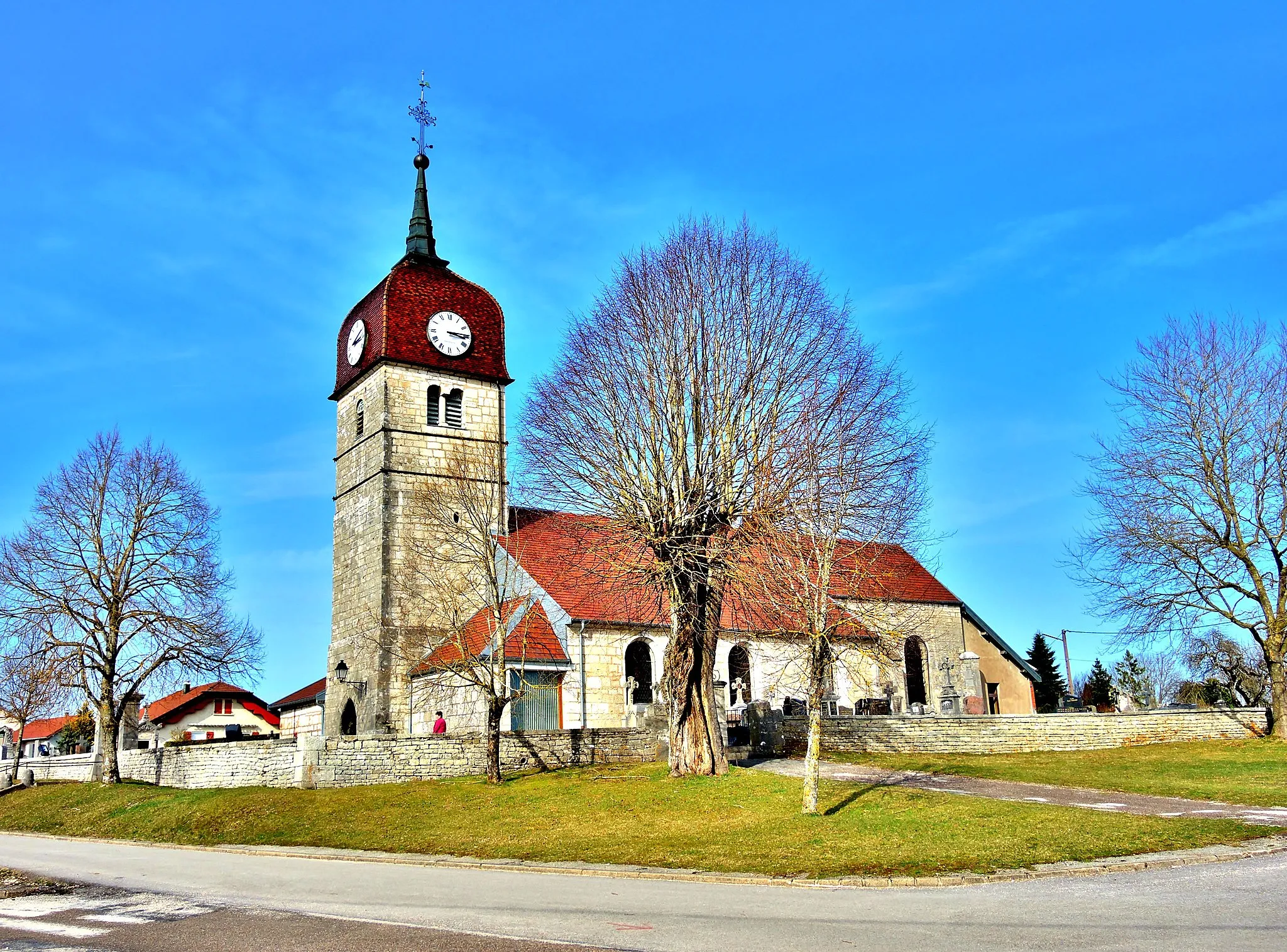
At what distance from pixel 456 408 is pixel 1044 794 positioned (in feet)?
76.4

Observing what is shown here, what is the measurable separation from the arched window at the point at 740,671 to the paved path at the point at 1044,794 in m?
10.2

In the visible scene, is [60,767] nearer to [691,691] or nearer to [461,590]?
[461,590]

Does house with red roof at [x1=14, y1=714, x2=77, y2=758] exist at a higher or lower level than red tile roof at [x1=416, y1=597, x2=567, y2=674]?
lower

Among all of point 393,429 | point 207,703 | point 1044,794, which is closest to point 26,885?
point 1044,794

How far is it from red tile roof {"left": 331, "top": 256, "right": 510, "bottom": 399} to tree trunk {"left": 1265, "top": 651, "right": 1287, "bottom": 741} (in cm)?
2469

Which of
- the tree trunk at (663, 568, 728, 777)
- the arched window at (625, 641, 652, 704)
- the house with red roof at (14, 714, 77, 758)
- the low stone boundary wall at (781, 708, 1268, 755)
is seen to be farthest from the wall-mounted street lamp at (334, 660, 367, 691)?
the house with red roof at (14, 714, 77, 758)

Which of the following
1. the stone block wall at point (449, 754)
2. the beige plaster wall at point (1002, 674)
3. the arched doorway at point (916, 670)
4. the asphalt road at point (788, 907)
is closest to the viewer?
the asphalt road at point (788, 907)

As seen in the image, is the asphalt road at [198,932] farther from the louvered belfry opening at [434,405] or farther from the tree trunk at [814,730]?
the louvered belfry opening at [434,405]

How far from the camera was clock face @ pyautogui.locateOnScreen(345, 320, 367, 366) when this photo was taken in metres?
36.3

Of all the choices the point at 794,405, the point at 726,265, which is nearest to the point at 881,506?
the point at 794,405

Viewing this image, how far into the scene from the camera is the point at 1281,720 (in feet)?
88.9

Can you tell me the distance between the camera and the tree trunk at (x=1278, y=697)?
27.1 m

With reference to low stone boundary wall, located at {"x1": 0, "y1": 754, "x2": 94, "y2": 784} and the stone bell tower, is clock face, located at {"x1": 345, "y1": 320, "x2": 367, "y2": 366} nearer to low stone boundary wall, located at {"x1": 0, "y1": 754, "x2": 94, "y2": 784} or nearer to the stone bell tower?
the stone bell tower

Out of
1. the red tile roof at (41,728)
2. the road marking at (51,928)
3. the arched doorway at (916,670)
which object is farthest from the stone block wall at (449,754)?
the red tile roof at (41,728)
